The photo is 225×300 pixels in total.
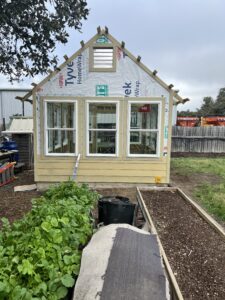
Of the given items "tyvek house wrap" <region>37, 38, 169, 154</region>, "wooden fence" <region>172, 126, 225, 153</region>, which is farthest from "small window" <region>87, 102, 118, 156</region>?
"wooden fence" <region>172, 126, 225, 153</region>

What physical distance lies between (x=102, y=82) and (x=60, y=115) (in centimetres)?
137

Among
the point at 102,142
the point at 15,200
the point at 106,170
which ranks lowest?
the point at 15,200

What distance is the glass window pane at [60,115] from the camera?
21.0 ft

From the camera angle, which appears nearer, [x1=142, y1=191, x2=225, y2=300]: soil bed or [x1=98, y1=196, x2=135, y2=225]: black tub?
[x1=142, y1=191, x2=225, y2=300]: soil bed

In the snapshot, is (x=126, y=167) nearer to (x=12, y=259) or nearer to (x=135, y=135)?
(x=135, y=135)

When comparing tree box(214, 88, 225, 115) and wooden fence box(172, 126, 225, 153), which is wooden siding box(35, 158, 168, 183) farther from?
tree box(214, 88, 225, 115)

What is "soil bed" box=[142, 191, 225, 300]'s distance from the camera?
95.7 inches

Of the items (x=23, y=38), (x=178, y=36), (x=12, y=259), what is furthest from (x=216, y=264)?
(x=178, y=36)

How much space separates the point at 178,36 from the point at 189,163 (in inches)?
201

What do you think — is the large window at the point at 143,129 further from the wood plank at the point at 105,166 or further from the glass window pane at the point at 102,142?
the glass window pane at the point at 102,142

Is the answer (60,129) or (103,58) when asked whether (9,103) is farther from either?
(103,58)

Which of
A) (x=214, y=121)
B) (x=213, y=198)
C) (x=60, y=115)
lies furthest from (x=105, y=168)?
(x=214, y=121)

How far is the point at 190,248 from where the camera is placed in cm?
305

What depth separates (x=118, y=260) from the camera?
6.29 feet
